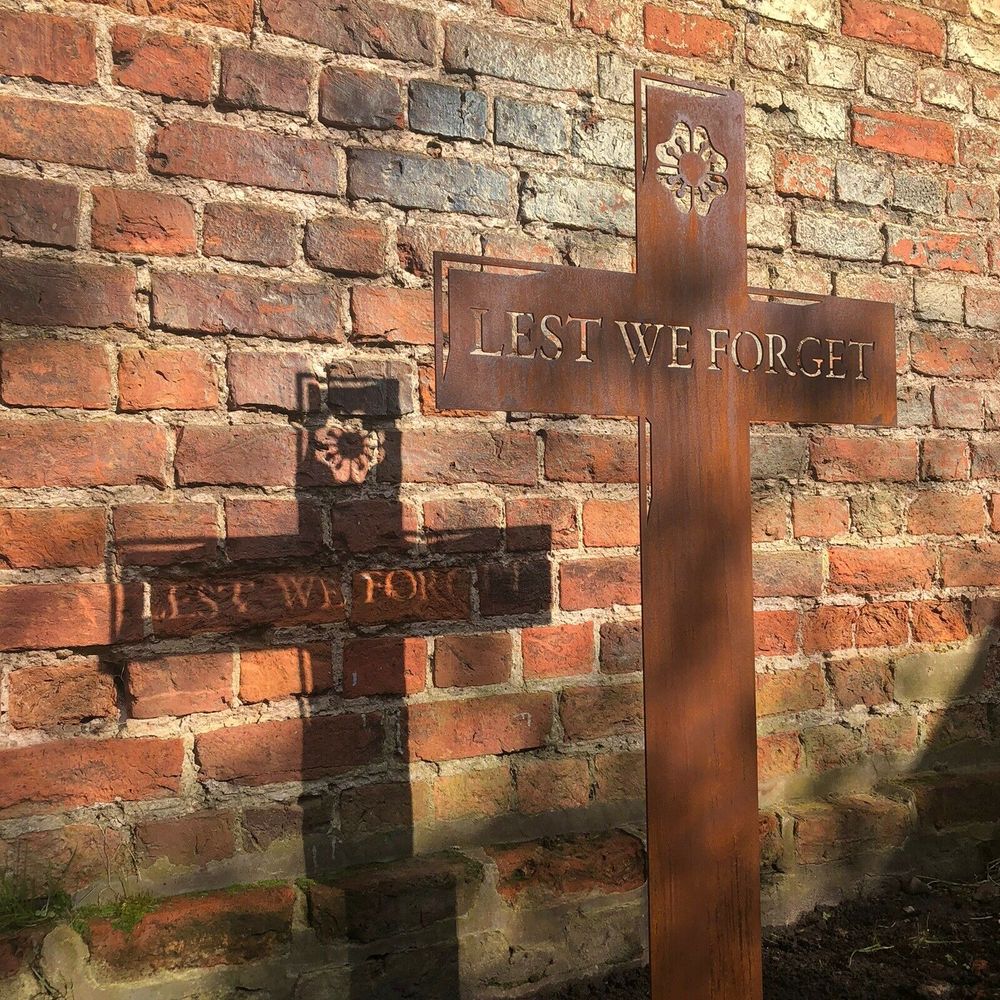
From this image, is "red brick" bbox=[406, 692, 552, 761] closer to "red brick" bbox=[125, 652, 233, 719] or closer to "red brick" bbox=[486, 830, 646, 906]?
"red brick" bbox=[486, 830, 646, 906]

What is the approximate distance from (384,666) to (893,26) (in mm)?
1627

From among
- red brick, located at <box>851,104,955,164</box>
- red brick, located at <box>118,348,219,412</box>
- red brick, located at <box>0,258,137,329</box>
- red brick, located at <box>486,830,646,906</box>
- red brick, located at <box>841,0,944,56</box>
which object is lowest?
red brick, located at <box>486,830,646,906</box>

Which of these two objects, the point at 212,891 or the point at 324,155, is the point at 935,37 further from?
the point at 212,891

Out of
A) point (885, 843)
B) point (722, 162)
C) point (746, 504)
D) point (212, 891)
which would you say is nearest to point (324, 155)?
point (722, 162)

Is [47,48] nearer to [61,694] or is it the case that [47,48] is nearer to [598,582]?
[61,694]

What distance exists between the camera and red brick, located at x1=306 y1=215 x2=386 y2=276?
1.45m

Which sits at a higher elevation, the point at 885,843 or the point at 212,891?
the point at 212,891

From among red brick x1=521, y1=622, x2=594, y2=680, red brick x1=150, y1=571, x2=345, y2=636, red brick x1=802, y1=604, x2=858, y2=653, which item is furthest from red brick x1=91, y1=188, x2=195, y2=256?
red brick x1=802, y1=604, x2=858, y2=653

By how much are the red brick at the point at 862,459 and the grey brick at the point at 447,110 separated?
0.88m

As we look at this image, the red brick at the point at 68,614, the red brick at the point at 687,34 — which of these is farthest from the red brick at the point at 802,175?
the red brick at the point at 68,614

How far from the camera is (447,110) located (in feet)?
5.04

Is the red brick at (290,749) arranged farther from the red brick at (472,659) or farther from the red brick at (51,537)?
the red brick at (51,537)

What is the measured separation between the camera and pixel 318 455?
144 centimetres

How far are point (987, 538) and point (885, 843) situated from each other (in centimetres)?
68
